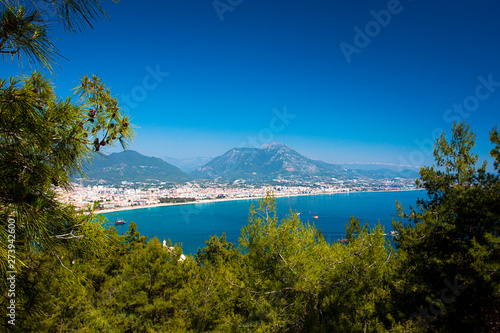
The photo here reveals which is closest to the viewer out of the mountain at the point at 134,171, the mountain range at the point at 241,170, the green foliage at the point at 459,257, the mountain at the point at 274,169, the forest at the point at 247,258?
the forest at the point at 247,258

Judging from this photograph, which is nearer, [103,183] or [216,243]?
[216,243]

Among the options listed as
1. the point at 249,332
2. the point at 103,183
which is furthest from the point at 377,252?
the point at 103,183

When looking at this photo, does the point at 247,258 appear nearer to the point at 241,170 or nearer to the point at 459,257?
the point at 459,257

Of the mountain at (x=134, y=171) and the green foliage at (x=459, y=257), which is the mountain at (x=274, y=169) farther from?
the green foliage at (x=459, y=257)

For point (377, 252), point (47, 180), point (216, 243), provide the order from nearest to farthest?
point (47, 180) < point (377, 252) < point (216, 243)

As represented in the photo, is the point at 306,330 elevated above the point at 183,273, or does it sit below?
above

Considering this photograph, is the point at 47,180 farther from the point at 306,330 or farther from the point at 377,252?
the point at 377,252

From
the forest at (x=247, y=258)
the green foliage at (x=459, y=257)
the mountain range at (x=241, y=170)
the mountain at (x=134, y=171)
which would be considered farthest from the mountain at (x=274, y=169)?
the green foliage at (x=459, y=257)
